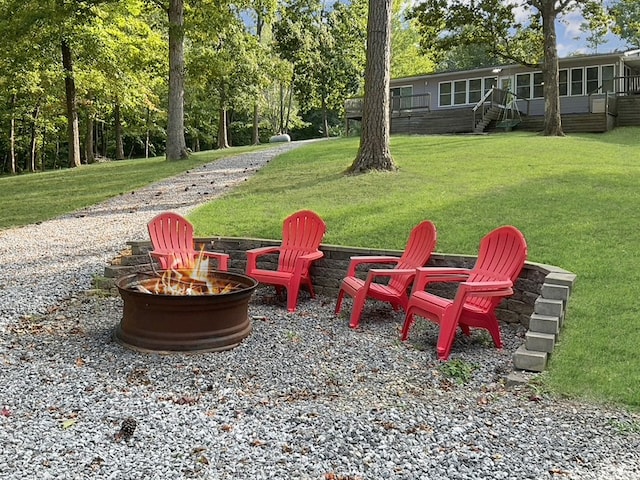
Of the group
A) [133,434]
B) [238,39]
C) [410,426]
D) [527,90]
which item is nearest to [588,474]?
[410,426]

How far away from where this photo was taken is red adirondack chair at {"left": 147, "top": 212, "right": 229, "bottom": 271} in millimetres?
5751

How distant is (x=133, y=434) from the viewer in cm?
302

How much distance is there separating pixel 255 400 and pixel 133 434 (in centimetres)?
75

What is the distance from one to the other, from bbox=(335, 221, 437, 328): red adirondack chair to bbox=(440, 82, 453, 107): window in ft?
76.5

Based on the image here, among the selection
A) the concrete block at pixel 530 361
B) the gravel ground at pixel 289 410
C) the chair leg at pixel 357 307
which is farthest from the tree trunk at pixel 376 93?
the concrete block at pixel 530 361

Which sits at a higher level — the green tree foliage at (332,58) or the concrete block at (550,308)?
the green tree foliage at (332,58)

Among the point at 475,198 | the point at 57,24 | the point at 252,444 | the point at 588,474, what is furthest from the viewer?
the point at 57,24

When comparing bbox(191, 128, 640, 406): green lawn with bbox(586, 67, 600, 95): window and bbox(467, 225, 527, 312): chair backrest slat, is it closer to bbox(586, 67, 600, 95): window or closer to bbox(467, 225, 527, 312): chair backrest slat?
bbox(467, 225, 527, 312): chair backrest slat

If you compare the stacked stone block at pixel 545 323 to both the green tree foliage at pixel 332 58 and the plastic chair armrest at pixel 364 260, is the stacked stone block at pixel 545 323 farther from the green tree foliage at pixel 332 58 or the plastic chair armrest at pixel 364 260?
the green tree foliage at pixel 332 58

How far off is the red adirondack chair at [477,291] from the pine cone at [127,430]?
2.15 metres

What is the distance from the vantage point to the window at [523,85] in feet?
82.6

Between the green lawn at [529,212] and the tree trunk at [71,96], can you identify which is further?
the tree trunk at [71,96]

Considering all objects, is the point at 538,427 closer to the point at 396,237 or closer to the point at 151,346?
the point at 151,346

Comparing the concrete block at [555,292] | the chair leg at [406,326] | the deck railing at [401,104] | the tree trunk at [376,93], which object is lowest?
the chair leg at [406,326]
